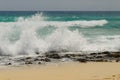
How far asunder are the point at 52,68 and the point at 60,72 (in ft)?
2.96

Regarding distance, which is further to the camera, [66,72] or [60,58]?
[60,58]

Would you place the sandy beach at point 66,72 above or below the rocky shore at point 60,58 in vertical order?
above

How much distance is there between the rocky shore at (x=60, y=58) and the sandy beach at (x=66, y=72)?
0.65 metres

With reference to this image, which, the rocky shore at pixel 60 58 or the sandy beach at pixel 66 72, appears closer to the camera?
the sandy beach at pixel 66 72

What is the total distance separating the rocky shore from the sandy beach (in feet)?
2.13

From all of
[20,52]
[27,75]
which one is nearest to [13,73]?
[27,75]

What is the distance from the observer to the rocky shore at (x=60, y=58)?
13148 mm

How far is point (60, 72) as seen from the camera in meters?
10.9

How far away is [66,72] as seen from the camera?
35.9 ft

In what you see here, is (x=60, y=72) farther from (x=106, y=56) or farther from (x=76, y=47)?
(x=76, y=47)

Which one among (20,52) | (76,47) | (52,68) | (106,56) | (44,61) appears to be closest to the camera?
(52,68)

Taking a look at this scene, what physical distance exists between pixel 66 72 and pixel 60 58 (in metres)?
3.02

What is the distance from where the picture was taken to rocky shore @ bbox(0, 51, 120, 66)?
518 inches

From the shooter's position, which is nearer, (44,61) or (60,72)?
(60,72)
